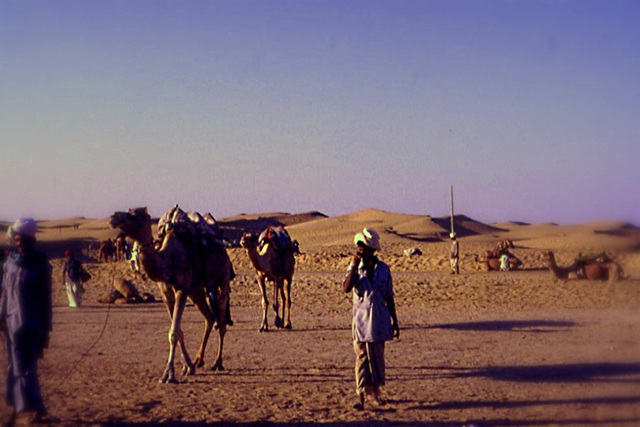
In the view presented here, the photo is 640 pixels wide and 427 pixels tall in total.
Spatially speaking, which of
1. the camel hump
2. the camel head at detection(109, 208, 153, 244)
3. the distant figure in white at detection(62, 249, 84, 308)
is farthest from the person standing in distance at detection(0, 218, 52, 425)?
the distant figure in white at detection(62, 249, 84, 308)

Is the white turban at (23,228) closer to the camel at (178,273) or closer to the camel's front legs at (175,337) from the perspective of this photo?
the camel at (178,273)

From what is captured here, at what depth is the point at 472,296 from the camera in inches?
987

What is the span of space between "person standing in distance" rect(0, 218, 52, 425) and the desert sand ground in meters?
0.59

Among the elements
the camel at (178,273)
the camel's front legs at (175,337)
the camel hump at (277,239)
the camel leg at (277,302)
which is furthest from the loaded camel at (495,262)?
the camel's front legs at (175,337)

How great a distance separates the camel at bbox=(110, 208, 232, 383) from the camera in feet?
36.0

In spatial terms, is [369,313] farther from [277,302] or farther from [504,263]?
[504,263]

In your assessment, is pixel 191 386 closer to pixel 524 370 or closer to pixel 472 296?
pixel 524 370

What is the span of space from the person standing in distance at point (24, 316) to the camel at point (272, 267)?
8.76 meters

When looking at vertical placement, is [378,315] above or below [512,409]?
above

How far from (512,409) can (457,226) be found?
276 ft

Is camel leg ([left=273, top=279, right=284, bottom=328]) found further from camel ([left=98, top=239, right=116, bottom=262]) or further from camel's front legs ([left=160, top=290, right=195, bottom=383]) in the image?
camel ([left=98, top=239, right=116, bottom=262])

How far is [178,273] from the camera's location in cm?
1170

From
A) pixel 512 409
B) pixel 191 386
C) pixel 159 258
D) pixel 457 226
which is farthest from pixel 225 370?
pixel 457 226

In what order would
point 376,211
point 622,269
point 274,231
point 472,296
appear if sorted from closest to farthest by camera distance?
1. point 622,269
2. point 274,231
3. point 472,296
4. point 376,211
